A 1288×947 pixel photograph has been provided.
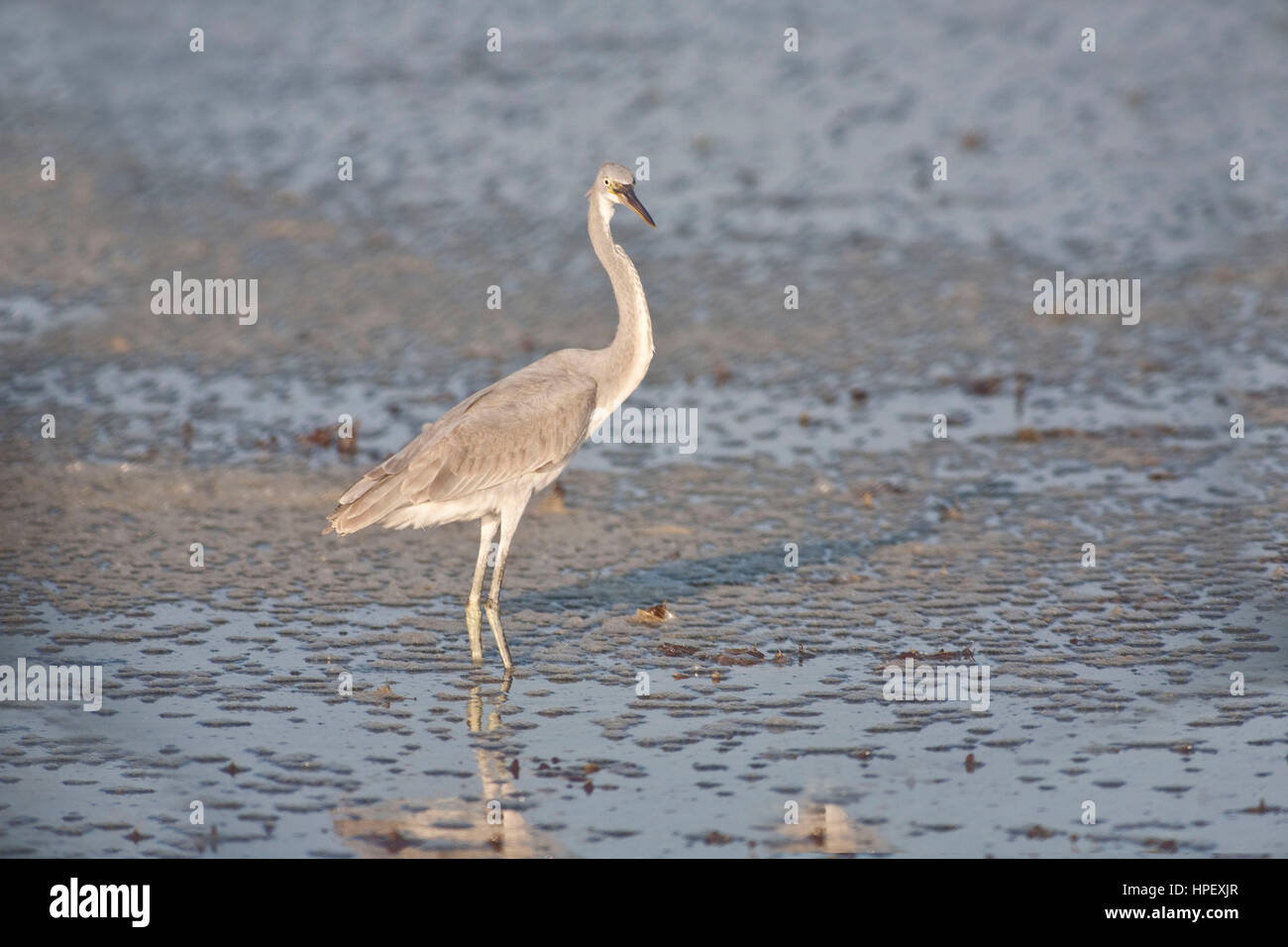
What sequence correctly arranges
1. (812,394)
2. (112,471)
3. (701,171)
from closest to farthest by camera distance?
(112,471) → (812,394) → (701,171)

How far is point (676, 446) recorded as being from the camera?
13445 millimetres

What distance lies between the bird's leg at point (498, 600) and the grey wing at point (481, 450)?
0.33m

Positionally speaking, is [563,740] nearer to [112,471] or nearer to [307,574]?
[307,574]

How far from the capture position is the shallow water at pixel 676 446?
26.0 feet

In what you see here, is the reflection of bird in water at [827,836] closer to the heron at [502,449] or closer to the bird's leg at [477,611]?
the heron at [502,449]

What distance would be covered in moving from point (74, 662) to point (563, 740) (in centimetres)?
279

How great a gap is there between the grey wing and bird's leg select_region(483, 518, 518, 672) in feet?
1.10

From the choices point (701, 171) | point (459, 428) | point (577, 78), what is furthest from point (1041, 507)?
point (577, 78)

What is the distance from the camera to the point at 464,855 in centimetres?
716

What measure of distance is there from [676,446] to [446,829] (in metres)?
6.37

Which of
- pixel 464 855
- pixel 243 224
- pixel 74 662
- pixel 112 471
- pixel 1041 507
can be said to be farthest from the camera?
pixel 243 224

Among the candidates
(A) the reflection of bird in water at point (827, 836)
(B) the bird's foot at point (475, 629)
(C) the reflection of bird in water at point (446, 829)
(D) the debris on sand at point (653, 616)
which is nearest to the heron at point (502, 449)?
(B) the bird's foot at point (475, 629)

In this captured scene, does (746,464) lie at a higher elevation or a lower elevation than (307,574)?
higher

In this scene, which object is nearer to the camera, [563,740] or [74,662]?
[563,740]
